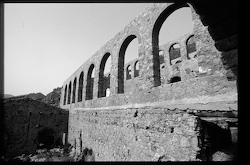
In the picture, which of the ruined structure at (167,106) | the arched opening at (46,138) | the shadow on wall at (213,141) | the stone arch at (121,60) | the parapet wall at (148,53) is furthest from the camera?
the arched opening at (46,138)

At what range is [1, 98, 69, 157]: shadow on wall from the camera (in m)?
11.8

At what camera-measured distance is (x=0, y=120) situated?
1152cm

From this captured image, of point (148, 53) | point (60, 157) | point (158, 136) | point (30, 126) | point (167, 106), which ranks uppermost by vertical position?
point (148, 53)

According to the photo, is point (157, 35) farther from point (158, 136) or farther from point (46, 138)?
point (46, 138)

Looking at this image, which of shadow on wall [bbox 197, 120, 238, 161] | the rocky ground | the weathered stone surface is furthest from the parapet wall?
the rocky ground

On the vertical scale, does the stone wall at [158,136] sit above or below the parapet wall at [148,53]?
below

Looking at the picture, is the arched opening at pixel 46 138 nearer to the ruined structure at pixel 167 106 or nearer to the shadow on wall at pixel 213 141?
the ruined structure at pixel 167 106

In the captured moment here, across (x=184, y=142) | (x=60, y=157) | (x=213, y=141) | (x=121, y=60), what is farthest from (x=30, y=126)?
(x=213, y=141)

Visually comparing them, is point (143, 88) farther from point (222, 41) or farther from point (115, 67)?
point (222, 41)

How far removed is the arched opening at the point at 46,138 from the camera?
13.8 metres

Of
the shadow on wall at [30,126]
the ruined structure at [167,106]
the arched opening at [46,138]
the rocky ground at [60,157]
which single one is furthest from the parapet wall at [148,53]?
the arched opening at [46,138]

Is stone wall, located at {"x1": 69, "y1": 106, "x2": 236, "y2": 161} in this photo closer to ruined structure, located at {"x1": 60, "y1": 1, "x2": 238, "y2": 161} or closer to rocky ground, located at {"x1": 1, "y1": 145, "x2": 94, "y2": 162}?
ruined structure, located at {"x1": 60, "y1": 1, "x2": 238, "y2": 161}

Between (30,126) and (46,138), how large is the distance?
2552mm

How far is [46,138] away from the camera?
14.5 meters
